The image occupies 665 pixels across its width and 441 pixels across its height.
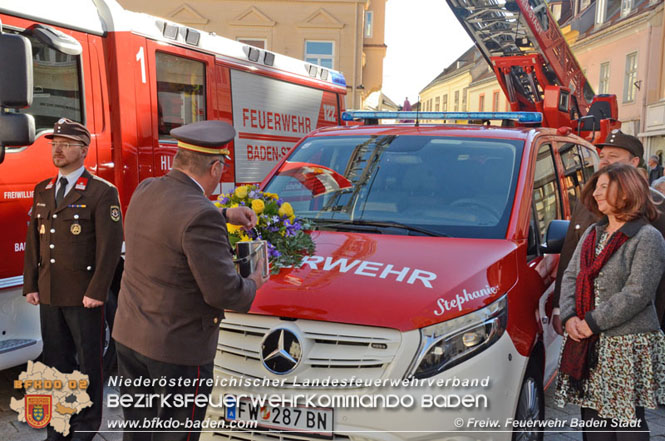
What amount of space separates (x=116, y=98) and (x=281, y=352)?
3275 mm

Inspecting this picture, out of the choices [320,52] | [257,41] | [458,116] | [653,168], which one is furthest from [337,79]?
[257,41]

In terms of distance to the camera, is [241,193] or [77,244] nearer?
[241,193]

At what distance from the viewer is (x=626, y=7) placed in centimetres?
3084

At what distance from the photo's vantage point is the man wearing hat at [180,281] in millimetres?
2420

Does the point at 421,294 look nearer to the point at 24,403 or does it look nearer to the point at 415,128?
the point at 415,128

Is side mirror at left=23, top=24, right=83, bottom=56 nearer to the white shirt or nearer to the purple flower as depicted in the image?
the white shirt

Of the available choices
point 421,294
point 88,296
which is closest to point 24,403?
point 88,296

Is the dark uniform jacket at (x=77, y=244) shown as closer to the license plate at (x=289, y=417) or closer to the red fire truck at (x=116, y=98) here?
the red fire truck at (x=116, y=98)

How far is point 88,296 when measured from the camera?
3637 mm

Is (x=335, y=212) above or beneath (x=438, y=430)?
above

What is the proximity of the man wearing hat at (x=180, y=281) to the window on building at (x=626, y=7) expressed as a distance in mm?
32795

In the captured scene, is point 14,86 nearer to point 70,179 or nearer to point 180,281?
point 70,179

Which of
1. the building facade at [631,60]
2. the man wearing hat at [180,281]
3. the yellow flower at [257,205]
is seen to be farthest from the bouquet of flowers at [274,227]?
the building facade at [631,60]

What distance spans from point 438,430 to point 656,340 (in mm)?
1172
